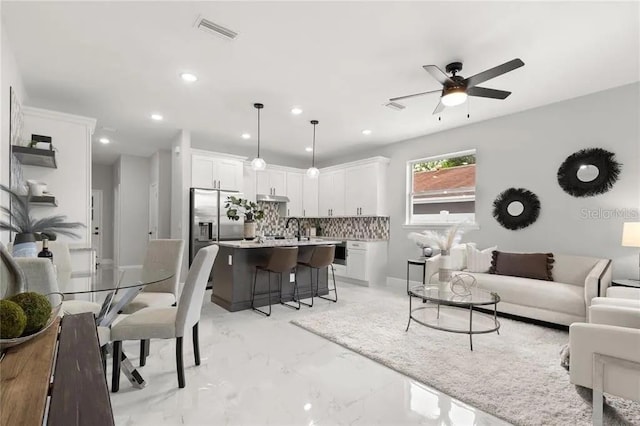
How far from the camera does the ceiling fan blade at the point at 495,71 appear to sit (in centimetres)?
249

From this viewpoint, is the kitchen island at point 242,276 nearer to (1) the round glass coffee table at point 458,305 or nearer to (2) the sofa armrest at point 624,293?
(1) the round glass coffee table at point 458,305

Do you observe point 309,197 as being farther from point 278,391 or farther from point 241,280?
point 278,391

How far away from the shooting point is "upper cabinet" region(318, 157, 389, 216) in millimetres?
6379

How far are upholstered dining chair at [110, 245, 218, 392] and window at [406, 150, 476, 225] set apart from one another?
436 centimetres

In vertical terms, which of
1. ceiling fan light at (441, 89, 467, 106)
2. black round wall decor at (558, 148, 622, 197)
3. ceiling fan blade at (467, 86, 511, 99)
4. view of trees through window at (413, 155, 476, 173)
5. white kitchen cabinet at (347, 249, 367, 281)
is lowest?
white kitchen cabinet at (347, 249, 367, 281)

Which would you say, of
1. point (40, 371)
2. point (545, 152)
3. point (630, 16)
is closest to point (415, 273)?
point (545, 152)

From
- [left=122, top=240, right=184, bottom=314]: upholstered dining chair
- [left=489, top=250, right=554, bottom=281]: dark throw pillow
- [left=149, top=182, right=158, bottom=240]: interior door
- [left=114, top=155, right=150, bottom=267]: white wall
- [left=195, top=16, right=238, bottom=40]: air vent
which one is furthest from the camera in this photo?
[left=114, top=155, right=150, bottom=267]: white wall

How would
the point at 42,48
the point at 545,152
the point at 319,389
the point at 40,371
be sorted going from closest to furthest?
the point at 40,371
the point at 319,389
the point at 42,48
the point at 545,152

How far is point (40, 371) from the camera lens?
0.75 meters

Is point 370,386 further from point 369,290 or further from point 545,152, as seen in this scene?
point 545,152

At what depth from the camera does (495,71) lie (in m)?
2.66

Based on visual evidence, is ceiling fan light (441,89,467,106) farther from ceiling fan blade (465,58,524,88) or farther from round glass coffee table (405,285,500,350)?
round glass coffee table (405,285,500,350)

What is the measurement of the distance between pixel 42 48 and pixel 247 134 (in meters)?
3.19

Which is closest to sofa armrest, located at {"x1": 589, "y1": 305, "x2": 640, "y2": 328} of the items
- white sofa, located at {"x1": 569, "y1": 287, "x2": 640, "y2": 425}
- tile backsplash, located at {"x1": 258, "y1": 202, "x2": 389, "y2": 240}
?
white sofa, located at {"x1": 569, "y1": 287, "x2": 640, "y2": 425}
